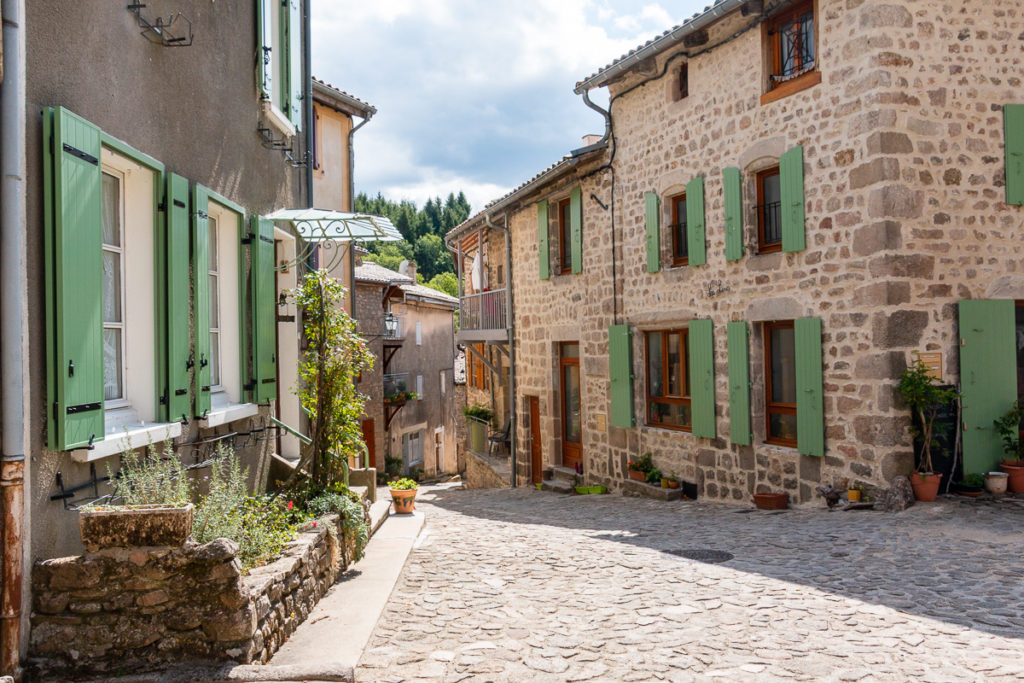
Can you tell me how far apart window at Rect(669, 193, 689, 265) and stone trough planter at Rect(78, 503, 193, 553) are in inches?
350

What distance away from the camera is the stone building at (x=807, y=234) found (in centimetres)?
845

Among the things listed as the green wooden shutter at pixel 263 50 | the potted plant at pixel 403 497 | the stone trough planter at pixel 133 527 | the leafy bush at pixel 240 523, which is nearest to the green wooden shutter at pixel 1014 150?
the potted plant at pixel 403 497

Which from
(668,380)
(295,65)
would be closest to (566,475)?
(668,380)

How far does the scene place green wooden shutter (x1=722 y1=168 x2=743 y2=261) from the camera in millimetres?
9969

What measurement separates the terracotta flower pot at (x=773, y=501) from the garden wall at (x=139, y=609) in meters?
7.03

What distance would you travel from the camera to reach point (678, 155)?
11172mm

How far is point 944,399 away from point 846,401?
2.94 ft

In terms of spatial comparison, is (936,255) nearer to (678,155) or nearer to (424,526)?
(678,155)

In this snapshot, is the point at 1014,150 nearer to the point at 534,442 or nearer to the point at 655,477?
the point at 655,477

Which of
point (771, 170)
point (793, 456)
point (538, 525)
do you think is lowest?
point (538, 525)

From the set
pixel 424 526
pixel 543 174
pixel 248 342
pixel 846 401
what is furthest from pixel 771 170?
pixel 248 342

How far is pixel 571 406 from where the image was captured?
47.5ft

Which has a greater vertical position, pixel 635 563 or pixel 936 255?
pixel 936 255

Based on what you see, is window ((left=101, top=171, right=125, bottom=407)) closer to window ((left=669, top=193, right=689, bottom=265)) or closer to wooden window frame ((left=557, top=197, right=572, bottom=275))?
window ((left=669, top=193, right=689, bottom=265))
